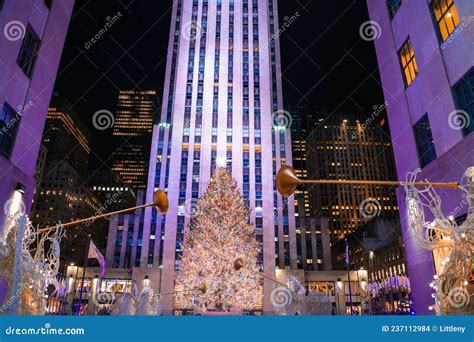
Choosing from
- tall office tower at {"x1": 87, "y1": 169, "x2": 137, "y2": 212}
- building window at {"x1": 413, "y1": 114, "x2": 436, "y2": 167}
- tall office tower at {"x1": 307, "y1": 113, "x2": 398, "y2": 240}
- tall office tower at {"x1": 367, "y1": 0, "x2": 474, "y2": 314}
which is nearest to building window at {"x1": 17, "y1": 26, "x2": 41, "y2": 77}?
tall office tower at {"x1": 367, "y1": 0, "x2": 474, "y2": 314}

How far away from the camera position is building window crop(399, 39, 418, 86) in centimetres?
1833

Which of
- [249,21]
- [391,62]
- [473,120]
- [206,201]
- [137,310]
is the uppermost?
[249,21]

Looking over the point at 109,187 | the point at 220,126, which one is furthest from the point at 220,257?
the point at 109,187

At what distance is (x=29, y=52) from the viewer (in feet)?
64.1

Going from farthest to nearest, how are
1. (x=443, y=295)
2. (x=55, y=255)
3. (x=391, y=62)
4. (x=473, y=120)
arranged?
(x=391, y=62), (x=473, y=120), (x=55, y=255), (x=443, y=295)

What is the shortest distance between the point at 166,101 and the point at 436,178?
58.5m

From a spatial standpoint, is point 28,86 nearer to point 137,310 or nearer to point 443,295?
point 137,310

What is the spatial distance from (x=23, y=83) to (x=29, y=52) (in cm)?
215

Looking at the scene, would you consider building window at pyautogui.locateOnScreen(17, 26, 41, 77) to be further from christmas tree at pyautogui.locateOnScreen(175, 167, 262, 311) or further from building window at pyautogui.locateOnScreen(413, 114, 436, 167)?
building window at pyautogui.locateOnScreen(413, 114, 436, 167)

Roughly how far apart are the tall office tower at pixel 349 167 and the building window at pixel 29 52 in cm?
11557

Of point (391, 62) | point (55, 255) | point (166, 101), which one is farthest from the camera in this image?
point (166, 101)

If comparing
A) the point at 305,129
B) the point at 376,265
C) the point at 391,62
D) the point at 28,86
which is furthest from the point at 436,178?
the point at 305,129

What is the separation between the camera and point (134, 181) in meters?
169

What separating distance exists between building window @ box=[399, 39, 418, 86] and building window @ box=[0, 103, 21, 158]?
21.7 metres
